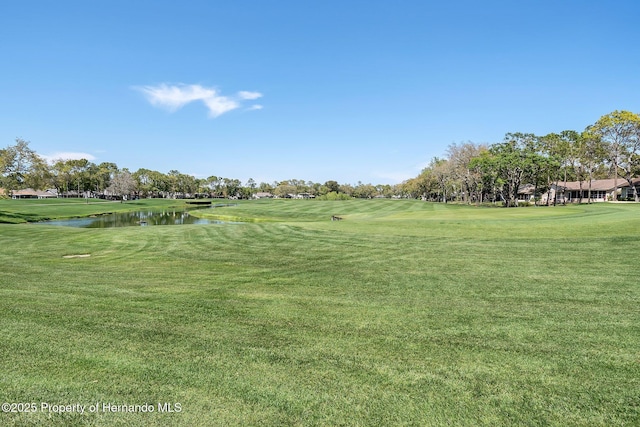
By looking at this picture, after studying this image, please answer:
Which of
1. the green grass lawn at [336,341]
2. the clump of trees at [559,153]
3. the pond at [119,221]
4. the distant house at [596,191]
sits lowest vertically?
the pond at [119,221]

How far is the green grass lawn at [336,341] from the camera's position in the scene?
3416 mm

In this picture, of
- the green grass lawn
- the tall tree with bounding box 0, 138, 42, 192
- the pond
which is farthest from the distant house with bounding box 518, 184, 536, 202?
the tall tree with bounding box 0, 138, 42, 192

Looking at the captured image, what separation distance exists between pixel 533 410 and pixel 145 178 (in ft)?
578

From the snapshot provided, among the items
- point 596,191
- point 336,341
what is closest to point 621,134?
point 596,191

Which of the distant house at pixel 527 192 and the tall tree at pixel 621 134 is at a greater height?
the tall tree at pixel 621 134

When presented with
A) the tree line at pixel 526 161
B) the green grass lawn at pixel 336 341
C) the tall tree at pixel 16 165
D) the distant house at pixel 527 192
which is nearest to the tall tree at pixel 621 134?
the tree line at pixel 526 161

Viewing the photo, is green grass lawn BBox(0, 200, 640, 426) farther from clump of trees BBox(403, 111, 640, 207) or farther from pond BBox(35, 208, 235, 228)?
clump of trees BBox(403, 111, 640, 207)

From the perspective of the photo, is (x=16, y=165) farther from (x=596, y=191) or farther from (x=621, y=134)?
(x=596, y=191)

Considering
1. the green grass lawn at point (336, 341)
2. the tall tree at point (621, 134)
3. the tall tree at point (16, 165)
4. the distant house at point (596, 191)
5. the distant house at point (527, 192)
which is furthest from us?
the distant house at point (527, 192)

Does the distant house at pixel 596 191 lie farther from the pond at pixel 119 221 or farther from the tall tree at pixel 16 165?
the tall tree at pixel 16 165

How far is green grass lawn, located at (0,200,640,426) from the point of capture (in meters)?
3.42

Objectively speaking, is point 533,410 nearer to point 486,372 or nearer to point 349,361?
point 486,372

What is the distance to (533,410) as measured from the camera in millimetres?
3371

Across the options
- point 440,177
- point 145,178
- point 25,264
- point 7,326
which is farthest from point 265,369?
point 145,178
